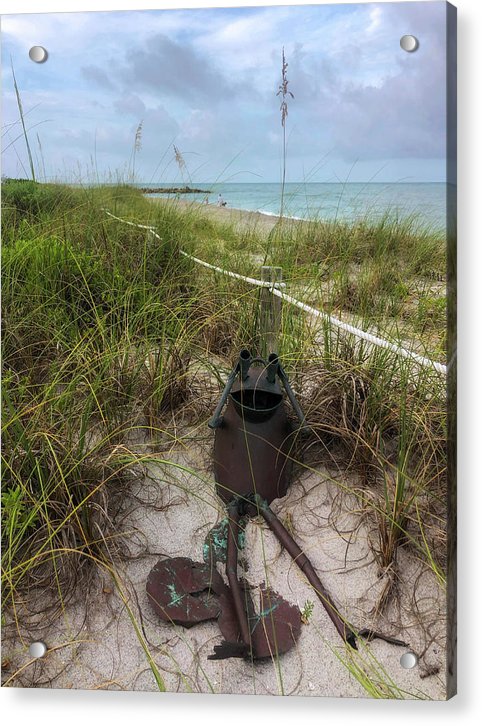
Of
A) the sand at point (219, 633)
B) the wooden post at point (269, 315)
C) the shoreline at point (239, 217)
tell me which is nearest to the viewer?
the sand at point (219, 633)

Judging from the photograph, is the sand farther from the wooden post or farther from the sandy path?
the wooden post

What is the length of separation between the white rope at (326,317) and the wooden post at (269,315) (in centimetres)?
2

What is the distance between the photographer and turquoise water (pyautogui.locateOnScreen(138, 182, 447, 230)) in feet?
5.72

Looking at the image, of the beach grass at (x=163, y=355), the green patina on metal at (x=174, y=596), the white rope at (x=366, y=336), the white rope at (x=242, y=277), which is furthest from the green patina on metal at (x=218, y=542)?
the white rope at (x=242, y=277)

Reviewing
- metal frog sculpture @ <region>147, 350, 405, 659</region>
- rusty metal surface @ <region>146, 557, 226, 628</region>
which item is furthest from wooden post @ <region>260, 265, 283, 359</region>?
rusty metal surface @ <region>146, 557, 226, 628</region>

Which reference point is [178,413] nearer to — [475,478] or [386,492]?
[386,492]

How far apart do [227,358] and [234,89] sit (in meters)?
0.81

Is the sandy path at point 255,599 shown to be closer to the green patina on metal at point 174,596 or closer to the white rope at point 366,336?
the green patina on metal at point 174,596

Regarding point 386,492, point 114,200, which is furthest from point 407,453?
point 114,200

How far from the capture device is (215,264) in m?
2.17

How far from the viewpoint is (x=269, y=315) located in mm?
1973

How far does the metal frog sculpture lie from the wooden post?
193mm

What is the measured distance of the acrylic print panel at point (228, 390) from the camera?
1.46m

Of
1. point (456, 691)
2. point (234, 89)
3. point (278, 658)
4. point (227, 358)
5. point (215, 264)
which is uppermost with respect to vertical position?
point (234, 89)
